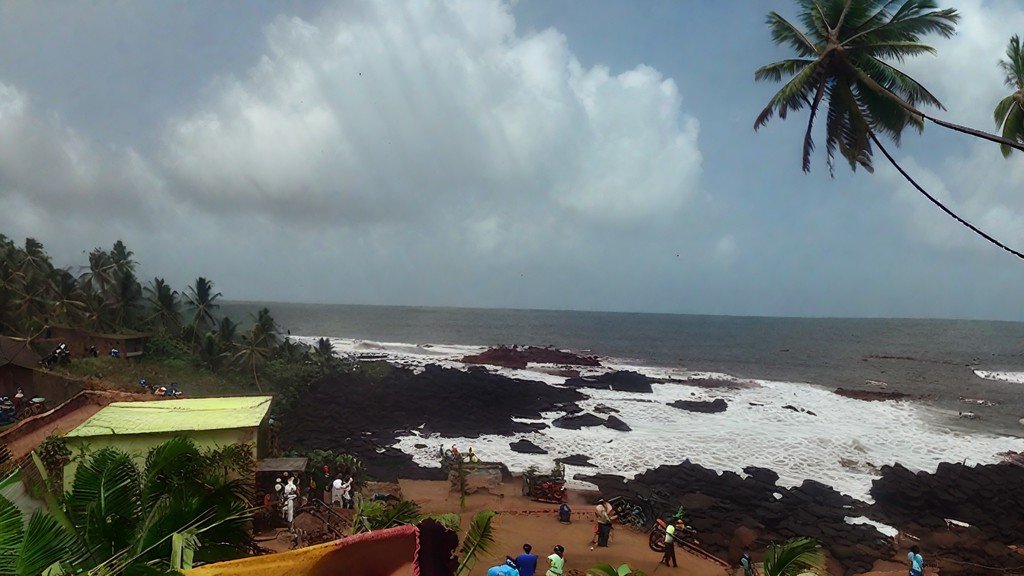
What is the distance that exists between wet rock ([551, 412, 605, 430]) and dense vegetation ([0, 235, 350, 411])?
1493 cm

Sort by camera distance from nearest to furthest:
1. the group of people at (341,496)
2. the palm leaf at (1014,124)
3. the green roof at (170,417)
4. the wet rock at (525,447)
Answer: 1. the green roof at (170,417)
2. the palm leaf at (1014,124)
3. the group of people at (341,496)
4. the wet rock at (525,447)

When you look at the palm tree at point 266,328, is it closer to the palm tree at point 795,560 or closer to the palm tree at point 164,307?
the palm tree at point 164,307

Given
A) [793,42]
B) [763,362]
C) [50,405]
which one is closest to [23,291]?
[50,405]

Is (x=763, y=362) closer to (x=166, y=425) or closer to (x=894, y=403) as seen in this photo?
(x=894, y=403)

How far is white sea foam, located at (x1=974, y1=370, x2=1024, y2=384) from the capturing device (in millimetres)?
53519

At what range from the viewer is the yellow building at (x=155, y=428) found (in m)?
9.14

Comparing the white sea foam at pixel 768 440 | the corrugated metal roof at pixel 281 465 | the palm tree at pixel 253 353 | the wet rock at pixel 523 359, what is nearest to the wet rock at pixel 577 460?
the white sea foam at pixel 768 440

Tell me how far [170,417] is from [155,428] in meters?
0.67

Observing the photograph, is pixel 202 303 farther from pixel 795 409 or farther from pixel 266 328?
pixel 795 409

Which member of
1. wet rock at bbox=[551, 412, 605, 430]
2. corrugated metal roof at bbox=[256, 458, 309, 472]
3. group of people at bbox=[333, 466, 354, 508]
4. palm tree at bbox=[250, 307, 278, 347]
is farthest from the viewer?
palm tree at bbox=[250, 307, 278, 347]

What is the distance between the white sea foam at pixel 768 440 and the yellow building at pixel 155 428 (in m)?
13.4

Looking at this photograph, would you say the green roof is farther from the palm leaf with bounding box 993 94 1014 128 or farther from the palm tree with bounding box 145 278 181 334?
the palm tree with bounding box 145 278 181 334

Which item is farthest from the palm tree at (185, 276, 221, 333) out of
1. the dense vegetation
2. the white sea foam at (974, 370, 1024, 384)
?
the white sea foam at (974, 370, 1024, 384)

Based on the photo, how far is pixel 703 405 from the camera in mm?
35656
